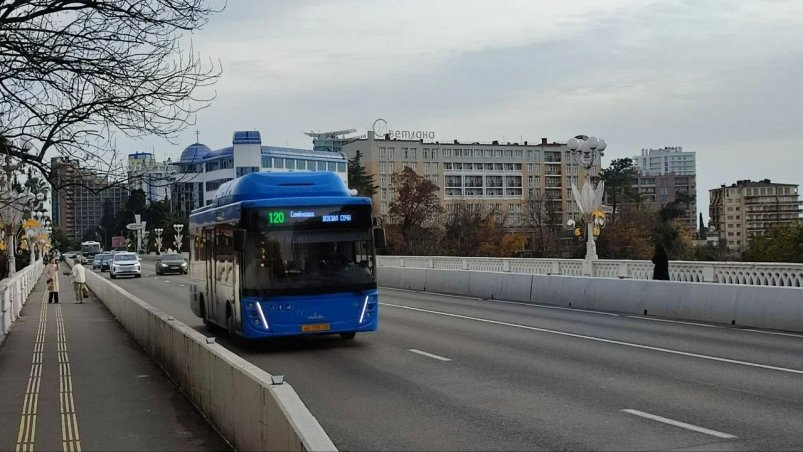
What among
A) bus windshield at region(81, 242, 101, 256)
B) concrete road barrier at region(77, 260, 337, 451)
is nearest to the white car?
concrete road barrier at region(77, 260, 337, 451)

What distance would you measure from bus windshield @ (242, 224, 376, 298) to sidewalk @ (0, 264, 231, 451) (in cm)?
235

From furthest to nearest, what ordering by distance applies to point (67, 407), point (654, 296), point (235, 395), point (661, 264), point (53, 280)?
point (53, 280)
point (661, 264)
point (654, 296)
point (67, 407)
point (235, 395)

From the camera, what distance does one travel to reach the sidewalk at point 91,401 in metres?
9.48

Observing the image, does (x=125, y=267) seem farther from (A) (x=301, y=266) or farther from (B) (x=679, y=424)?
(B) (x=679, y=424)

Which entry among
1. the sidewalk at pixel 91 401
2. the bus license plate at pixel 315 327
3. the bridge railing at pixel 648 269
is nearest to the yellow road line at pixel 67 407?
the sidewalk at pixel 91 401

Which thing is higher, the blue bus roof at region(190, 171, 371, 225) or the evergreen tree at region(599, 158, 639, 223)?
the evergreen tree at region(599, 158, 639, 223)

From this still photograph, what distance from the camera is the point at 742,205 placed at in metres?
160

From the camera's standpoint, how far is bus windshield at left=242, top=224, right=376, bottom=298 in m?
16.0

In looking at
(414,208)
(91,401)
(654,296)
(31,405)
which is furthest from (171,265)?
(31,405)

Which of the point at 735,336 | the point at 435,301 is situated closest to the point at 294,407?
the point at 735,336

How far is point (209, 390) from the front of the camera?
9.86 meters

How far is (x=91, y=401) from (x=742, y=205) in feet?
527

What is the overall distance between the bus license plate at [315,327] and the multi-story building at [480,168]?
140790 mm

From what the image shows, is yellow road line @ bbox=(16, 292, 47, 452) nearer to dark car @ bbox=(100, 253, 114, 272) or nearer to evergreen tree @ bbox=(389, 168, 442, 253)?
dark car @ bbox=(100, 253, 114, 272)
